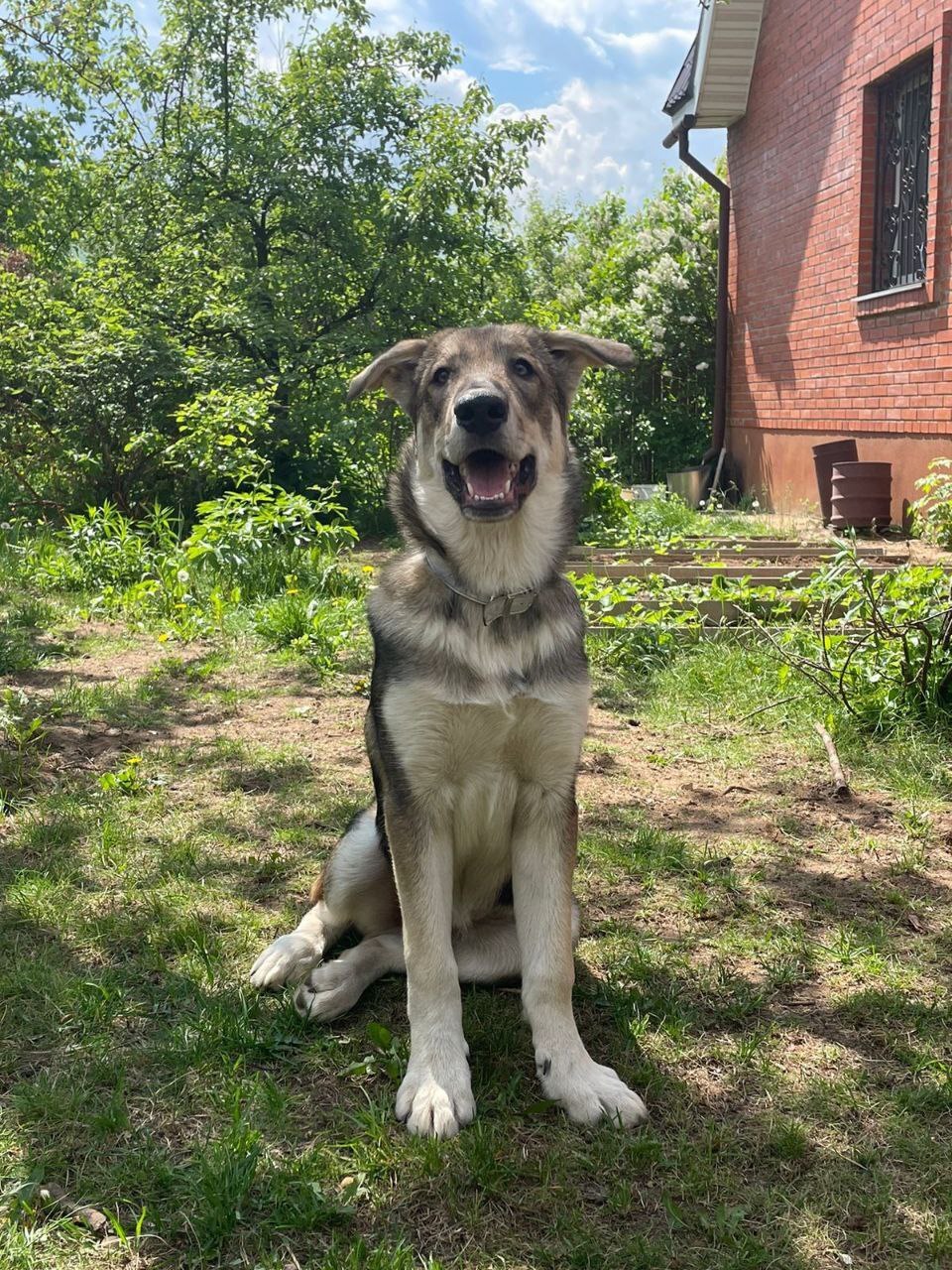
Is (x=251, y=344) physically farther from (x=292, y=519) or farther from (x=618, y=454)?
(x=618, y=454)

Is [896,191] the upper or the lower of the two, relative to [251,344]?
upper

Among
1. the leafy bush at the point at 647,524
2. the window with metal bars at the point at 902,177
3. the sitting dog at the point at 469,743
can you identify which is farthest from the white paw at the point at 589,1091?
the window with metal bars at the point at 902,177

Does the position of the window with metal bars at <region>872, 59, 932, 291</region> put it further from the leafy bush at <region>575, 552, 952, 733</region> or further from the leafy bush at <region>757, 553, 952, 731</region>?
the leafy bush at <region>757, 553, 952, 731</region>

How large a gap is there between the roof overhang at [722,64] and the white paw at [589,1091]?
529 inches

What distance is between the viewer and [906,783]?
4.70m

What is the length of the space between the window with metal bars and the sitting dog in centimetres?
828

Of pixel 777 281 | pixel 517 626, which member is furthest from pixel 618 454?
pixel 517 626

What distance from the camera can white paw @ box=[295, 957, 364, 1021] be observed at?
302cm

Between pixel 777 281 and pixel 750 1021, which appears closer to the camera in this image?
pixel 750 1021

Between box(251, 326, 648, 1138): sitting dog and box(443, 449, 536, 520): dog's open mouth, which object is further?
box(443, 449, 536, 520): dog's open mouth

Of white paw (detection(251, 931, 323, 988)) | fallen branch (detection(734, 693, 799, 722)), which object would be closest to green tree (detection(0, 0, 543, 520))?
fallen branch (detection(734, 693, 799, 722))

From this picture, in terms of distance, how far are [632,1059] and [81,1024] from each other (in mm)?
1488

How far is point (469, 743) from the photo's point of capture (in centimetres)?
284

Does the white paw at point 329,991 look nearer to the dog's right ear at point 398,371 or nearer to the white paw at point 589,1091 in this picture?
the white paw at point 589,1091
